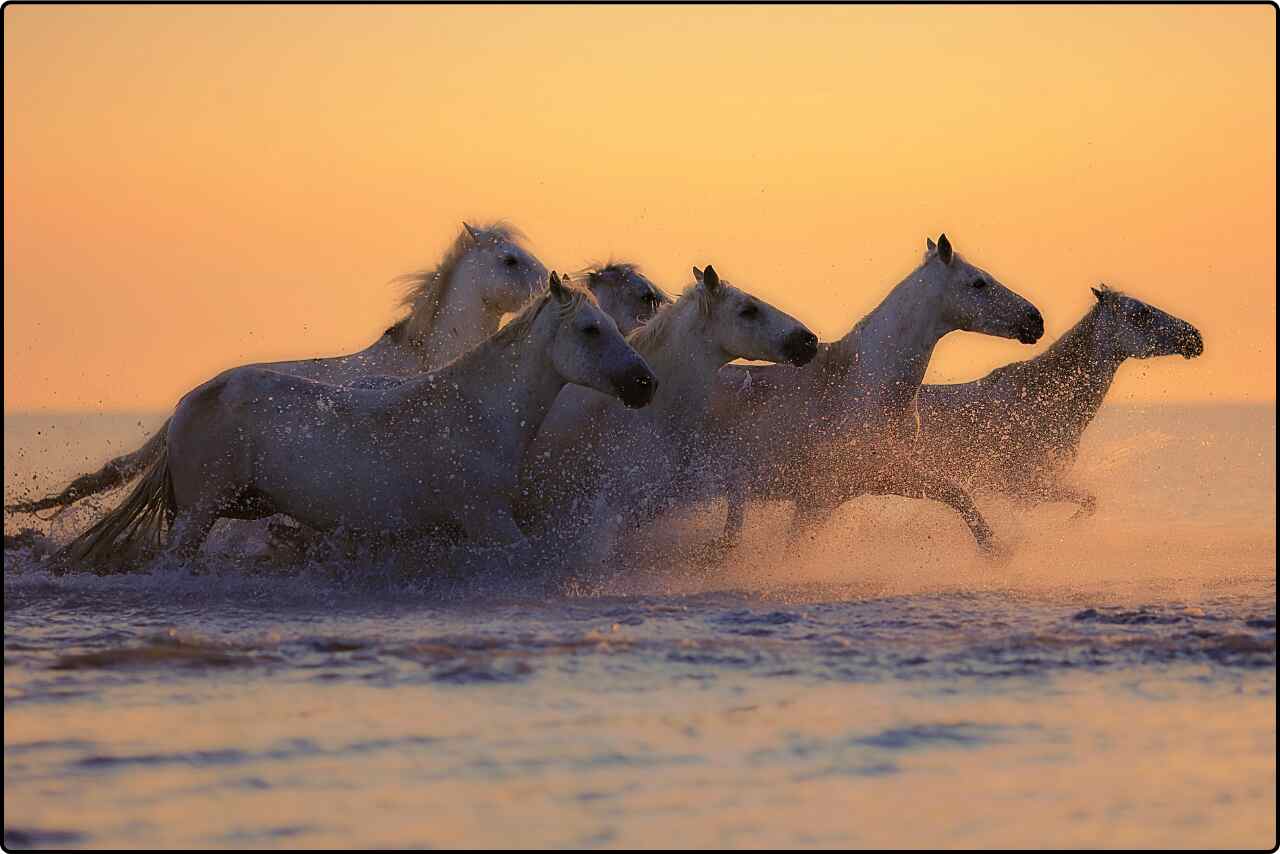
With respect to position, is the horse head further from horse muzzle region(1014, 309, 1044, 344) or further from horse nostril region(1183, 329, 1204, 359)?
horse nostril region(1183, 329, 1204, 359)

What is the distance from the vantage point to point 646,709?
7305 millimetres

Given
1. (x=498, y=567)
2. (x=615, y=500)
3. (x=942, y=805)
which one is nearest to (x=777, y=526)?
(x=615, y=500)

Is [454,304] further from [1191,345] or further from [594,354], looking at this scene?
[1191,345]

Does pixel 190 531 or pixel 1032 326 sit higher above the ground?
pixel 1032 326

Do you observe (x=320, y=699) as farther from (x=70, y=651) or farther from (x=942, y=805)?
(x=942, y=805)

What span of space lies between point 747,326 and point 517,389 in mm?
1676

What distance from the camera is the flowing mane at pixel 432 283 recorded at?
1305cm

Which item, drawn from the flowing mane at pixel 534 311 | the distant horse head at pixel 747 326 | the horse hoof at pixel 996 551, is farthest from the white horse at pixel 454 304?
the horse hoof at pixel 996 551

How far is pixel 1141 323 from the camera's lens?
14055mm

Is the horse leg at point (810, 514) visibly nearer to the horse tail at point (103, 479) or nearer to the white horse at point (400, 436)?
the white horse at point (400, 436)

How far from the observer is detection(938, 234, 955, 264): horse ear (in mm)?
12531

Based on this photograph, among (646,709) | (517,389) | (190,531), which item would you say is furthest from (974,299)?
(646,709)

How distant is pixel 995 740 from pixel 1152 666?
4.73 feet

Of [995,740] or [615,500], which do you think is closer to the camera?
[995,740]
